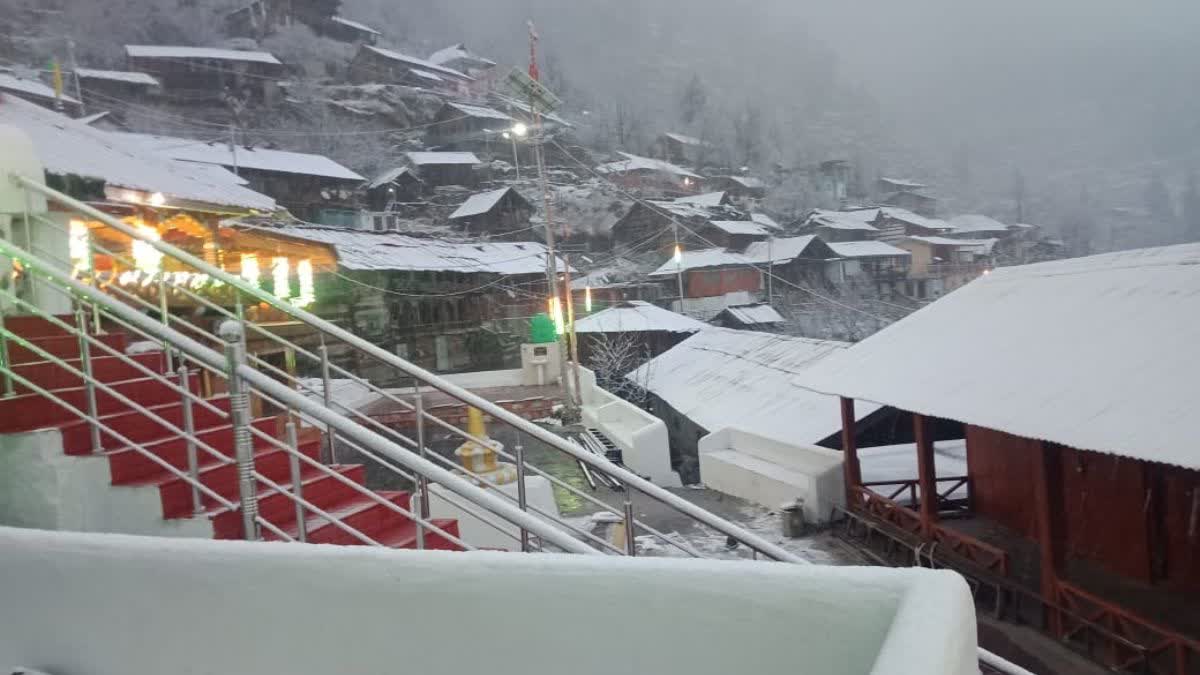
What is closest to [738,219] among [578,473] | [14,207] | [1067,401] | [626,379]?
[626,379]

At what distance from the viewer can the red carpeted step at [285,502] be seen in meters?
2.72

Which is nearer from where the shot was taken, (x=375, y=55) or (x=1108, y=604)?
(x=1108, y=604)

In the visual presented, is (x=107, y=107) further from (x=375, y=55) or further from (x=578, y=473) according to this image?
(x=578, y=473)

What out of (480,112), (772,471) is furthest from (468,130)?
(772,471)

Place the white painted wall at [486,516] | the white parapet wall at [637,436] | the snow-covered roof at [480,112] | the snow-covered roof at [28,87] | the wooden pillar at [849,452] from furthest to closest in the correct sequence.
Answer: the snow-covered roof at [480,112] → the snow-covered roof at [28,87] → the white parapet wall at [637,436] → the wooden pillar at [849,452] → the white painted wall at [486,516]

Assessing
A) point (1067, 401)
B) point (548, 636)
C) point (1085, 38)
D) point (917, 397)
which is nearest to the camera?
point (548, 636)

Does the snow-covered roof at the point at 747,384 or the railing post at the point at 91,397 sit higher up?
the railing post at the point at 91,397

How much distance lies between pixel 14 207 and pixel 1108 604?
821 cm

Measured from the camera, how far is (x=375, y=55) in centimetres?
2791

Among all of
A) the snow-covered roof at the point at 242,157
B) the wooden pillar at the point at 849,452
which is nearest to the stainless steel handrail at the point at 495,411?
the wooden pillar at the point at 849,452

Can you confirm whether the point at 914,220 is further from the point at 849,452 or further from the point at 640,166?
the point at 849,452

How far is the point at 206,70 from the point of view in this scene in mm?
22984

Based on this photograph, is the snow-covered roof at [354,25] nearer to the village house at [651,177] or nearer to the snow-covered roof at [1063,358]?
the village house at [651,177]

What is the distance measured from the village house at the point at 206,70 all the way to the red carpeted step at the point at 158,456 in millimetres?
23884
